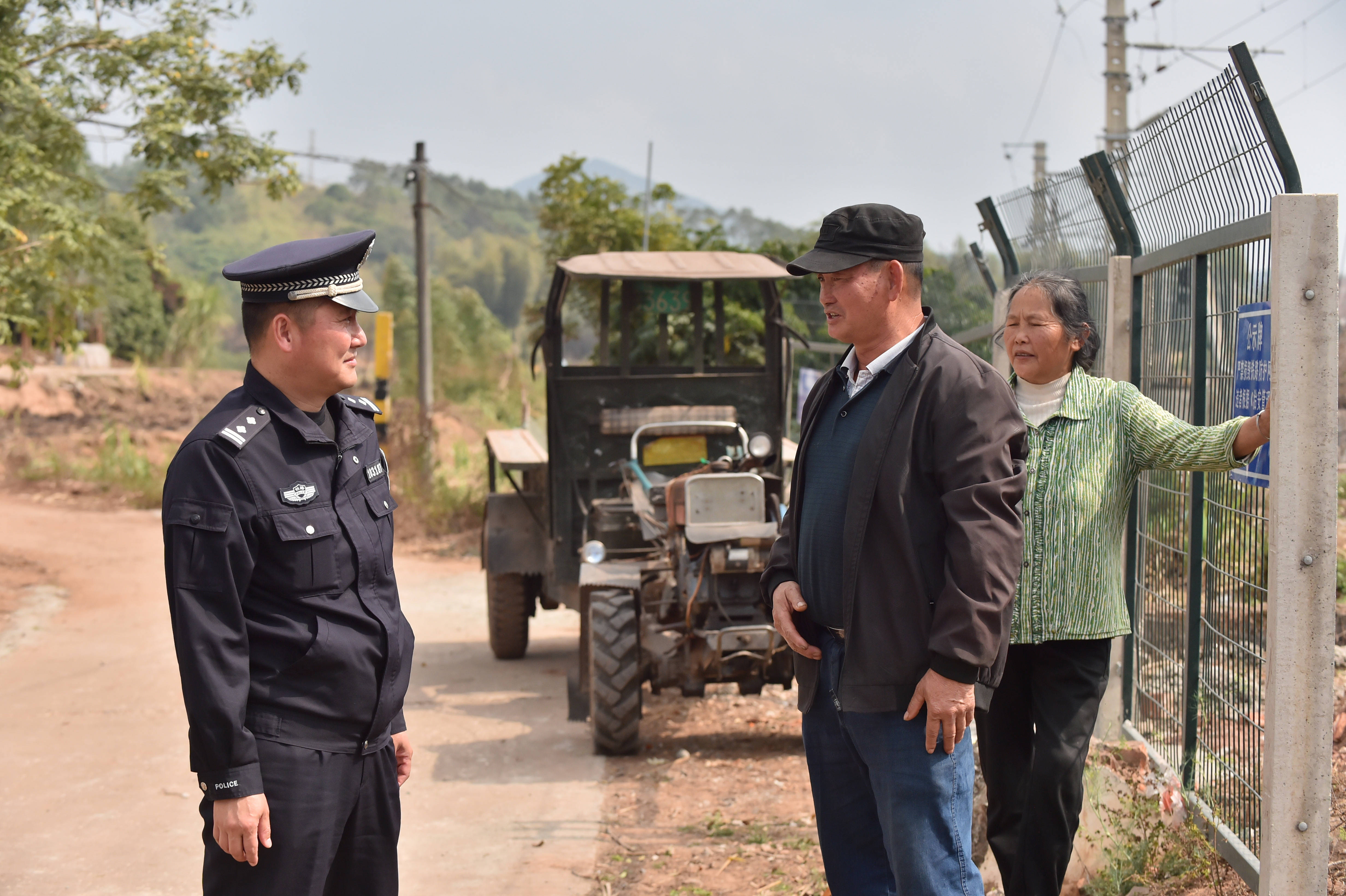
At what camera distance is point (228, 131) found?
10539 mm

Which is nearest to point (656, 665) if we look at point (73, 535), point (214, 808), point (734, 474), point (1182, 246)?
point (734, 474)

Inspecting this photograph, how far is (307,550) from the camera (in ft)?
7.68

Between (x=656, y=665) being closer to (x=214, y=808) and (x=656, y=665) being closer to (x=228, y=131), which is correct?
(x=214, y=808)

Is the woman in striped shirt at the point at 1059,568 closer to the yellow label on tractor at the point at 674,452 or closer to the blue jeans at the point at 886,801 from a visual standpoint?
the blue jeans at the point at 886,801

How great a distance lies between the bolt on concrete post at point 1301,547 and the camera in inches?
102

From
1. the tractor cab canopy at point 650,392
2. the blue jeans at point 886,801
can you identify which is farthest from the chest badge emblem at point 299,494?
the tractor cab canopy at point 650,392

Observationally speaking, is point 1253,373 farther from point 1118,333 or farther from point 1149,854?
point 1149,854

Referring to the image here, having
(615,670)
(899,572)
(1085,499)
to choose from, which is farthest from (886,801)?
(615,670)

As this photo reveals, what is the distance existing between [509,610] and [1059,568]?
226 inches

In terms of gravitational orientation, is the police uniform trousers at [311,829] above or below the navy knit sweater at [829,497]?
below

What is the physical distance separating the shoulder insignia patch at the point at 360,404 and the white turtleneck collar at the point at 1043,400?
1.61 metres

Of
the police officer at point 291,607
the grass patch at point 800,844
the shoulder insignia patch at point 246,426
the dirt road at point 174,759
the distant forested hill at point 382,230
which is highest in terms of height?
the distant forested hill at point 382,230

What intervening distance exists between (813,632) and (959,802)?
1.54 ft

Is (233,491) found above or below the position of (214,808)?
above
